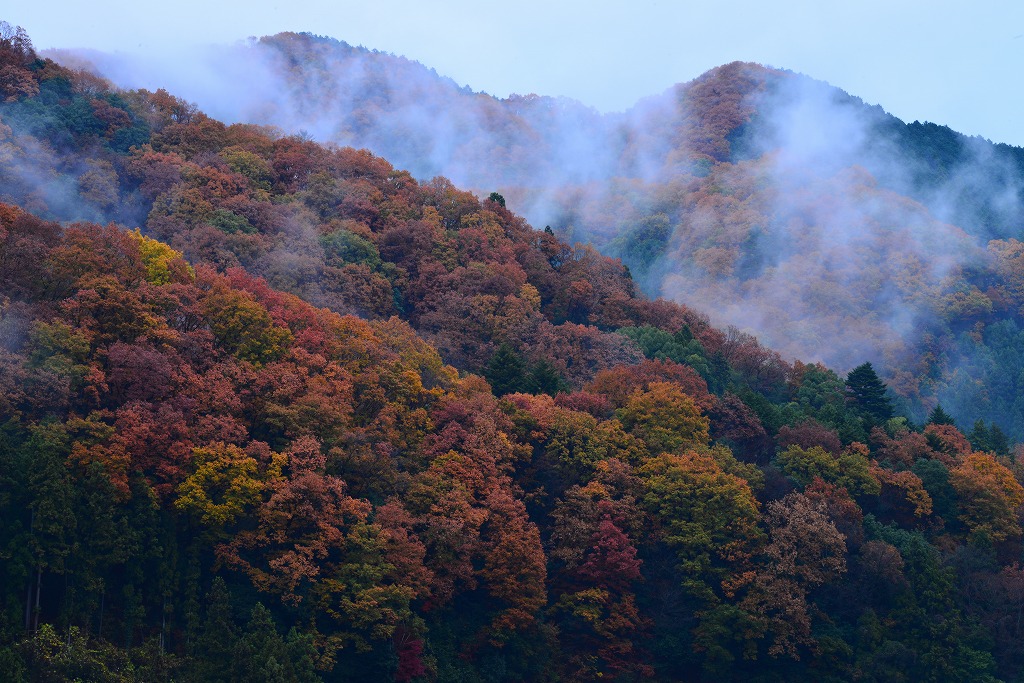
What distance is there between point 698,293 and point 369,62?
44944 millimetres

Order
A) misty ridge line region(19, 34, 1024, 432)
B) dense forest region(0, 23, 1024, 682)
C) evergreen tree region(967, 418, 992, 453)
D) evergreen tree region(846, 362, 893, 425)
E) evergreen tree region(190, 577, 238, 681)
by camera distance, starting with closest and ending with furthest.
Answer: evergreen tree region(190, 577, 238, 681)
dense forest region(0, 23, 1024, 682)
evergreen tree region(967, 418, 992, 453)
evergreen tree region(846, 362, 893, 425)
misty ridge line region(19, 34, 1024, 432)

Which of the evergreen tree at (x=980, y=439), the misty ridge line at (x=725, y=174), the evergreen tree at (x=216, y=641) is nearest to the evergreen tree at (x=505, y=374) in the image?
the evergreen tree at (x=216, y=641)

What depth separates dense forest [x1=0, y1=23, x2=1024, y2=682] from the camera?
110ft

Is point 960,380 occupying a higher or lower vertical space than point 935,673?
higher

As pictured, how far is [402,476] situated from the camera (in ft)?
132

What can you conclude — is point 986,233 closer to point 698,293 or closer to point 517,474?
point 698,293

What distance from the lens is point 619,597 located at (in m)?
42.7

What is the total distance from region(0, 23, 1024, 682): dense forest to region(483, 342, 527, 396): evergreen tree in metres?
0.20

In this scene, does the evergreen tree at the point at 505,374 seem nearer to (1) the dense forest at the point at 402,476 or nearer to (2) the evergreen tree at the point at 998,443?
(1) the dense forest at the point at 402,476

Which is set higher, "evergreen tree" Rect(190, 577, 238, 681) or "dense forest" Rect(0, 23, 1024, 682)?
"dense forest" Rect(0, 23, 1024, 682)

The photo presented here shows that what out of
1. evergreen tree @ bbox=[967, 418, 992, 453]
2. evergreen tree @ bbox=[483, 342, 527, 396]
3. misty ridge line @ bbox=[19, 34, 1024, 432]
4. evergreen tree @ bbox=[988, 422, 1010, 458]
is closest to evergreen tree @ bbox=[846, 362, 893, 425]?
evergreen tree @ bbox=[967, 418, 992, 453]

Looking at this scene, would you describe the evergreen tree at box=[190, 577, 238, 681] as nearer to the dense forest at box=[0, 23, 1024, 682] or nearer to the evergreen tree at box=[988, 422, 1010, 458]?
the dense forest at box=[0, 23, 1024, 682]

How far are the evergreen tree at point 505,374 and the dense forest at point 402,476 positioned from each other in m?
0.20

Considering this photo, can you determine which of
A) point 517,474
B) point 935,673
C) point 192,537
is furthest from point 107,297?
point 935,673
